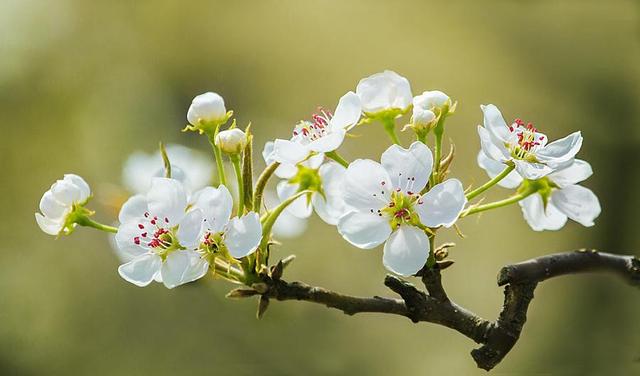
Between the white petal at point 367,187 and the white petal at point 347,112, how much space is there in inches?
0.9

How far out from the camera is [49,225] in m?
0.42

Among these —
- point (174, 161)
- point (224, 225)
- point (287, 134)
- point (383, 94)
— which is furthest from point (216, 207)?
point (287, 134)

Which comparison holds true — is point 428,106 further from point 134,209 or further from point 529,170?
point 134,209

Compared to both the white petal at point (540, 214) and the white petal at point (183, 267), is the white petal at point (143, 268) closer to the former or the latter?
the white petal at point (183, 267)

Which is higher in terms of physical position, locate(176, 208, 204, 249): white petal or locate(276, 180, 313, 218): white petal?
locate(276, 180, 313, 218): white petal

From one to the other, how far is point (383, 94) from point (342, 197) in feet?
0.22

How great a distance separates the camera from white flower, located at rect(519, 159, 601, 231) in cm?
43

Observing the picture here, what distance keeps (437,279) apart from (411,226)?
36mm

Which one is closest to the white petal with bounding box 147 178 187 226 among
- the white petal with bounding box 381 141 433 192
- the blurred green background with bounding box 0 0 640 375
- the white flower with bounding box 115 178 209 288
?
the white flower with bounding box 115 178 209 288

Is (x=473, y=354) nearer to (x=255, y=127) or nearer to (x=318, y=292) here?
(x=318, y=292)

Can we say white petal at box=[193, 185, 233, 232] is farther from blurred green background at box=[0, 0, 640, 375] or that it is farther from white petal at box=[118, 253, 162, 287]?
blurred green background at box=[0, 0, 640, 375]

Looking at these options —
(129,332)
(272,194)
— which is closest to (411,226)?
(272,194)

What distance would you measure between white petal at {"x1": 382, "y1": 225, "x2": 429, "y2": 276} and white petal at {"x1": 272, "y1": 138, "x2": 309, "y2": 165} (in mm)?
63

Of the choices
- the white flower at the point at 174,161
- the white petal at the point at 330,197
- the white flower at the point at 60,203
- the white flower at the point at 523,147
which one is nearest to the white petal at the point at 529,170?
the white flower at the point at 523,147
